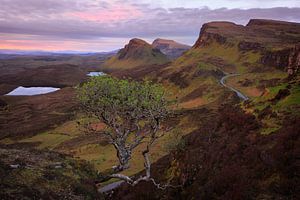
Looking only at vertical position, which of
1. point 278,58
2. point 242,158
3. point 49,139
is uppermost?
point 278,58

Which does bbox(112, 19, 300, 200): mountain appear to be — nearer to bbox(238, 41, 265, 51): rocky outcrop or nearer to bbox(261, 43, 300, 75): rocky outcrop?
bbox(261, 43, 300, 75): rocky outcrop

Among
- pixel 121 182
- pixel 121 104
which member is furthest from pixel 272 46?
pixel 121 104

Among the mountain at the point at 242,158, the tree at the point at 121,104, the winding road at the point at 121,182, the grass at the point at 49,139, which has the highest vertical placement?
the tree at the point at 121,104

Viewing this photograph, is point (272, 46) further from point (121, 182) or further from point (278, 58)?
point (121, 182)

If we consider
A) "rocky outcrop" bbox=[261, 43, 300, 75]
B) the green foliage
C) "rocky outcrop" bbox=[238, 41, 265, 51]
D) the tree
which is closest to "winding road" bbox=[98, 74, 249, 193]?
the tree

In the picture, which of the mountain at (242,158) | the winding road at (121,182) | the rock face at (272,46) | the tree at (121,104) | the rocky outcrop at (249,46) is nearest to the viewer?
the mountain at (242,158)

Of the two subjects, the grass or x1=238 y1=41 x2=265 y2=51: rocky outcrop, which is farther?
x1=238 y1=41 x2=265 y2=51: rocky outcrop

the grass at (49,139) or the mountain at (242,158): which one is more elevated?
the mountain at (242,158)

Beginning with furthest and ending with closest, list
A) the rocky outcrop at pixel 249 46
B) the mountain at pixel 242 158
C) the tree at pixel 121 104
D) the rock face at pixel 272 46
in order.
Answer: the rocky outcrop at pixel 249 46 → the rock face at pixel 272 46 → the tree at pixel 121 104 → the mountain at pixel 242 158

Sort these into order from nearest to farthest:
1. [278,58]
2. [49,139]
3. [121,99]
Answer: [121,99] → [49,139] → [278,58]

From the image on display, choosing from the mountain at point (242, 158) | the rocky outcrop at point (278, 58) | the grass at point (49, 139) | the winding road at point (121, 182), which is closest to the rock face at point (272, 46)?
the rocky outcrop at point (278, 58)

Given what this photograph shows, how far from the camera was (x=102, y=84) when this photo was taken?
22.5 meters

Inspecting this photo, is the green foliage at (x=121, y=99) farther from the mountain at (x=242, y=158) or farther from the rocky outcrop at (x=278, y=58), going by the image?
the rocky outcrop at (x=278, y=58)

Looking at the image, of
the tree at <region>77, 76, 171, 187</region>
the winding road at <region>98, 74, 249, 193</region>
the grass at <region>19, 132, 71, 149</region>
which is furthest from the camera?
the grass at <region>19, 132, 71, 149</region>
